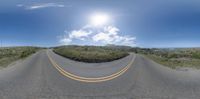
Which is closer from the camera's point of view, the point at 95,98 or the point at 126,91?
the point at 95,98

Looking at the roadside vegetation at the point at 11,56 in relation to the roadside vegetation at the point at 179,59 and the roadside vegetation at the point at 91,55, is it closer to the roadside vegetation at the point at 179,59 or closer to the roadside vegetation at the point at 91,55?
the roadside vegetation at the point at 91,55

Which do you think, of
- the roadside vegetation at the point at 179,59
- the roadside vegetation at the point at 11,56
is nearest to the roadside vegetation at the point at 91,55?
the roadside vegetation at the point at 179,59

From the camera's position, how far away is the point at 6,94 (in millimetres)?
10891

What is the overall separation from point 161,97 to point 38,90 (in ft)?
17.9

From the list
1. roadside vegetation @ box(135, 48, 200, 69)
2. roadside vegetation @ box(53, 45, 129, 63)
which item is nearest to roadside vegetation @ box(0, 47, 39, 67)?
roadside vegetation @ box(53, 45, 129, 63)

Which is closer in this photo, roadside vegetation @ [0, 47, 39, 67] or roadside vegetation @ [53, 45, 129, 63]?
roadside vegetation @ [0, 47, 39, 67]

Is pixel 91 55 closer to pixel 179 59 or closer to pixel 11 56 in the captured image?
pixel 11 56

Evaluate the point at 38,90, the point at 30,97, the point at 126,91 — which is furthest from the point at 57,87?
the point at 126,91

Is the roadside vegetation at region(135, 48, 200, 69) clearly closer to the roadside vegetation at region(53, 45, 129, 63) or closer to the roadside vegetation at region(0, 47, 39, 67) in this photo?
the roadside vegetation at region(53, 45, 129, 63)

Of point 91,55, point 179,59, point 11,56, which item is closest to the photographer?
point 91,55

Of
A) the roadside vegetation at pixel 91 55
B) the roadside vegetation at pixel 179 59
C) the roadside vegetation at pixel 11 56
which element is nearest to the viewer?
the roadside vegetation at pixel 179 59

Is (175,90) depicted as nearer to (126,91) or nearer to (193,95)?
→ (193,95)

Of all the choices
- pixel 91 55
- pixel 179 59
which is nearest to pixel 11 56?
pixel 91 55

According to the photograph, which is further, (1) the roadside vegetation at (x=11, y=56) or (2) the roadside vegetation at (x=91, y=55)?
(2) the roadside vegetation at (x=91, y=55)
